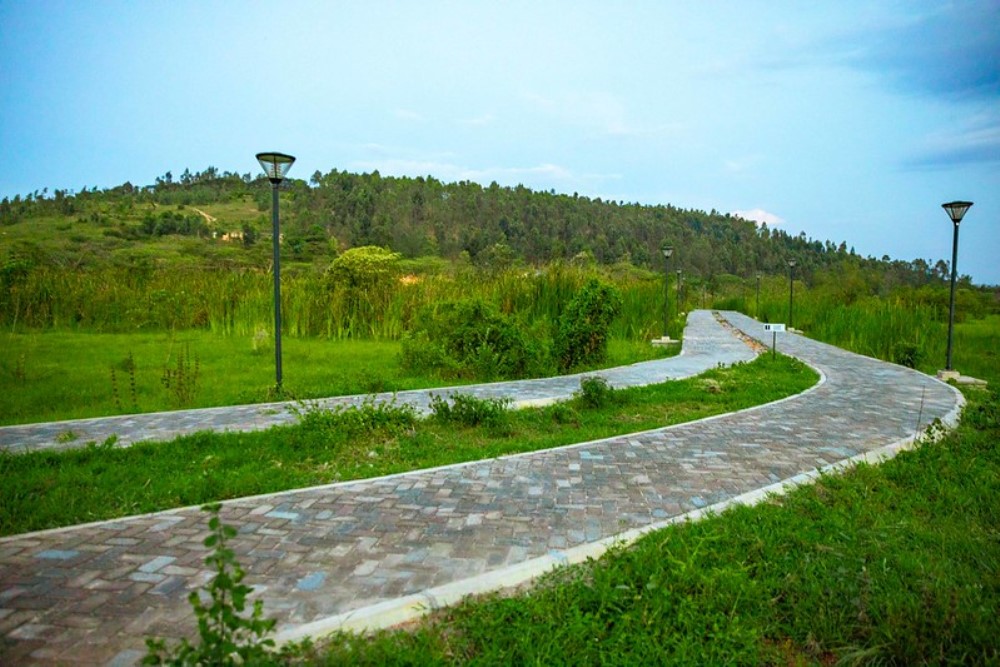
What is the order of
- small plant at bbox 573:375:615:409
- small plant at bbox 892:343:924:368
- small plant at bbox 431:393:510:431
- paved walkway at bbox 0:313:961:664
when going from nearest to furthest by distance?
paved walkway at bbox 0:313:961:664 < small plant at bbox 431:393:510:431 < small plant at bbox 573:375:615:409 < small plant at bbox 892:343:924:368

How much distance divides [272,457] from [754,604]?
13.4 feet

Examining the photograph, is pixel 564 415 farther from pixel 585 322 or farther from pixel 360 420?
pixel 585 322

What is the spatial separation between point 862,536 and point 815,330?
1998 centimetres

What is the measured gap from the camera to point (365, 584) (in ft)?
9.46

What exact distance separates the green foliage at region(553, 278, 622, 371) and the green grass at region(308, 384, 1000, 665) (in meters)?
6.69

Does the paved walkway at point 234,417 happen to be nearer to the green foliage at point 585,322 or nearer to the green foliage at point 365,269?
the green foliage at point 585,322

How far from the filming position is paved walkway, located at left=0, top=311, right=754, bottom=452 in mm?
5625

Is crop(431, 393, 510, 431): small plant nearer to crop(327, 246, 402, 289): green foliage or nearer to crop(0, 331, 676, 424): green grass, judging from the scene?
crop(0, 331, 676, 424): green grass

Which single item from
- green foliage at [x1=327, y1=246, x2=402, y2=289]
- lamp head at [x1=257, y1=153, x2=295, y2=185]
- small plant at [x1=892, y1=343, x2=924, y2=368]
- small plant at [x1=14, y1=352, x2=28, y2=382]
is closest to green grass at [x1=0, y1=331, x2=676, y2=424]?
small plant at [x1=14, y1=352, x2=28, y2=382]

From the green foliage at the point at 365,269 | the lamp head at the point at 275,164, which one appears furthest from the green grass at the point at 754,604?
the green foliage at the point at 365,269

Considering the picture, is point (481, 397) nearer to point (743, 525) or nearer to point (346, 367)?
point (346, 367)

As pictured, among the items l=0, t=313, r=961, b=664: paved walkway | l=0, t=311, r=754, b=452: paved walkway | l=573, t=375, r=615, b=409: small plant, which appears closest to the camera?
l=0, t=313, r=961, b=664: paved walkway

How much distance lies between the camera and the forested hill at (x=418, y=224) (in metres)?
43.1

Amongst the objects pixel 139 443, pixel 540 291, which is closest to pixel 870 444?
pixel 139 443
